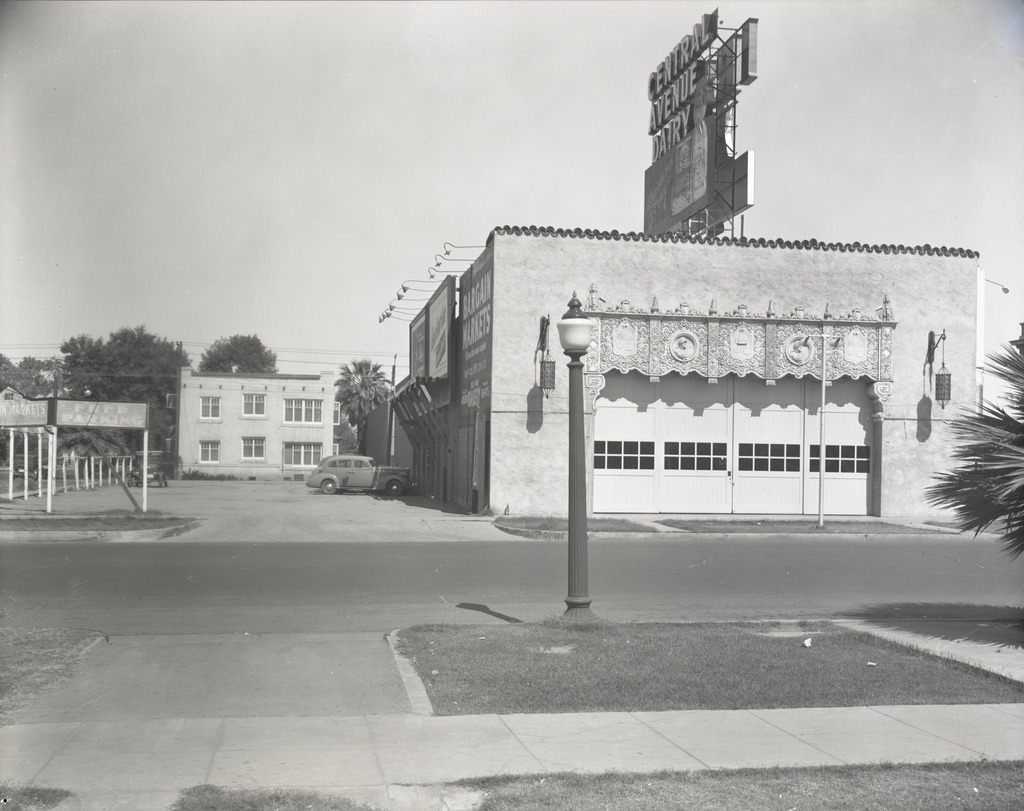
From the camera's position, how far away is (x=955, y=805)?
541cm

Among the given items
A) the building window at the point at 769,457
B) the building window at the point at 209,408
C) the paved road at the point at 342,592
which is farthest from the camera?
the building window at the point at 209,408

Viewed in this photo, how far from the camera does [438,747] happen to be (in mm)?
6430

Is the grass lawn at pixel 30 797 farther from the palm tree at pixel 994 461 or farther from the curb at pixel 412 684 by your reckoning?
the palm tree at pixel 994 461

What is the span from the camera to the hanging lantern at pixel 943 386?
27484 millimetres

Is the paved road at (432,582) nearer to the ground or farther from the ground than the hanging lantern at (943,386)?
nearer to the ground

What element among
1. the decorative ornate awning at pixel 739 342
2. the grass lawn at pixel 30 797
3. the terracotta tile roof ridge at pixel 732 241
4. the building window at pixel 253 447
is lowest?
the grass lawn at pixel 30 797

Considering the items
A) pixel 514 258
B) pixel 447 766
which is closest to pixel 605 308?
pixel 514 258

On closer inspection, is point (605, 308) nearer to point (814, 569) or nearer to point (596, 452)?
point (596, 452)

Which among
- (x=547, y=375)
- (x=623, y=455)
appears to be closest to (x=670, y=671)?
Answer: (x=547, y=375)

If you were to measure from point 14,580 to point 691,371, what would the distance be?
17.7 meters

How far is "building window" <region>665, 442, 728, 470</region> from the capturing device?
90.2ft

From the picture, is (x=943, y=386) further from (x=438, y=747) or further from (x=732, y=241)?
(x=438, y=747)

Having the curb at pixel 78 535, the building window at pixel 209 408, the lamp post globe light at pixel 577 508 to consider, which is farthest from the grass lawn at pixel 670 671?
the building window at pixel 209 408

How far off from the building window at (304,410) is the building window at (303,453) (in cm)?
153
